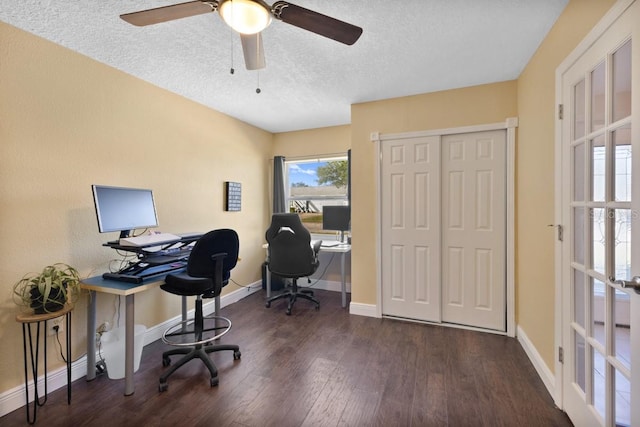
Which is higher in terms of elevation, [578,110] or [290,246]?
[578,110]

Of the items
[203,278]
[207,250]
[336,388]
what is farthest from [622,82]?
[203,278]

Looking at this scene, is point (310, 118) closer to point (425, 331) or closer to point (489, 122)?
point (489, 122)

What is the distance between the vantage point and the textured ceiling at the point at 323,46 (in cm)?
166

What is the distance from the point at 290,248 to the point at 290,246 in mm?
25

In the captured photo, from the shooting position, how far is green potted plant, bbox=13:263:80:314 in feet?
5.45

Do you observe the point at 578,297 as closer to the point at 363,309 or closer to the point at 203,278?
the point at 363,309

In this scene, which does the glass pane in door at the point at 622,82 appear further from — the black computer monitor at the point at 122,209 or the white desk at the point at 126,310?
the black computer monitor at the point at 122,209

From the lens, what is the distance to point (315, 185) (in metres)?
4.33

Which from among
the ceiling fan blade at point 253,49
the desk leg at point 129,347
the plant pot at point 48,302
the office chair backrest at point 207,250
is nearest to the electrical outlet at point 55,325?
the plant pot at point 48,302

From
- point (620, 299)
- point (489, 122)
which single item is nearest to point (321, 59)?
→ point (489, 122)

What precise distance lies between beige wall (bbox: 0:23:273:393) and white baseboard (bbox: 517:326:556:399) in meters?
3.23


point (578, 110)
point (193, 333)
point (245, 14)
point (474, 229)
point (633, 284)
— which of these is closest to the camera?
point (633, 284)

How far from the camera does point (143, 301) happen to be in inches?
103

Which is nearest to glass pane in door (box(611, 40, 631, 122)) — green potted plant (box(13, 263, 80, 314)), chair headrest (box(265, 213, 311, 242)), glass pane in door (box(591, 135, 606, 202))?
glass pane in door (box(591, 135, 606, 202))
